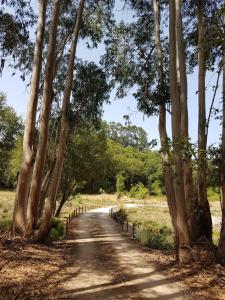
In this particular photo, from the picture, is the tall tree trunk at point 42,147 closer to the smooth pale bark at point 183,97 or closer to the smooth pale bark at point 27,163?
the smooth pale bark at point 27,163

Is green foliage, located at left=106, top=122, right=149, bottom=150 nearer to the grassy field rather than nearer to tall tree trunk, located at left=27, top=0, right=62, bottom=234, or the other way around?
the grassy field

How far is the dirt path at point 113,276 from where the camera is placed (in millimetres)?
8234

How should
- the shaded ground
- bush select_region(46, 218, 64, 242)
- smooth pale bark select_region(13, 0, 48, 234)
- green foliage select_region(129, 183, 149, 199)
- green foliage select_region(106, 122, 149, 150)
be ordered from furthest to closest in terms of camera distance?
green foliage select_region(106, 122, 149, 150) < green foliage select_region(129, 183, 149, 199) < bush select_region(46, 218, 64, 242) < smooth pale bark select_region(13, 0, 48, 234) < the shaded ground

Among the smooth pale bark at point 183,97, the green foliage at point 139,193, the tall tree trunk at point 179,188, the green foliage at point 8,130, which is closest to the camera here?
the tall tree trunk at point 179,188

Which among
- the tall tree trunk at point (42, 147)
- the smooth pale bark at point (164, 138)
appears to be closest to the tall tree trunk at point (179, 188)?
the smooth pale bark at point (164, 138)

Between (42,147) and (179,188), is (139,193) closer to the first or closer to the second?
(42,147)

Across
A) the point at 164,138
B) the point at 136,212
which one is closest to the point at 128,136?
the point at 136,212

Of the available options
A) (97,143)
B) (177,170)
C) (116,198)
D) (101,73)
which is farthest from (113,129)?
(177,170)

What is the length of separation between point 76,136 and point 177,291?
78.2 feet

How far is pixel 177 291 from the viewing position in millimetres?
8664

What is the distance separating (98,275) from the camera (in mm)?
10047

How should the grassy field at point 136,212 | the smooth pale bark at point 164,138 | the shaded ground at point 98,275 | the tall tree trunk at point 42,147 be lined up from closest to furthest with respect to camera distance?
1. the shaded ground at point 98,275
2. the smooth pale bark at point 164,138
3. the tall tree trunk at point 42,147
4. the grassy field at point 136,212

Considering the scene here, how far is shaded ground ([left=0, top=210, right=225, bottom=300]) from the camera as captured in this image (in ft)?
26.7

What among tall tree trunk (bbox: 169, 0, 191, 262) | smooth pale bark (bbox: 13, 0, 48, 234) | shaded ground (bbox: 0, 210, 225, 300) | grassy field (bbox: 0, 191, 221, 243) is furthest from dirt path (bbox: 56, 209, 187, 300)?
grassy field (bbox: 0, 191, 221, 243)
